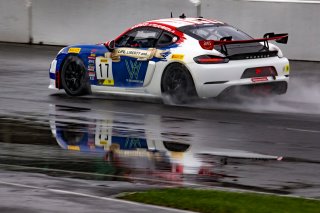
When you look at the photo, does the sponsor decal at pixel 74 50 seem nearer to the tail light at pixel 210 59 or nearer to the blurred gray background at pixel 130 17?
the tail light at pixel 210 59

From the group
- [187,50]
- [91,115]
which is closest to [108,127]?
[91,115]

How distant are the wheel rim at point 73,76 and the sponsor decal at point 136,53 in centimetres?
90

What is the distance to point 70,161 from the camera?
11.7 m

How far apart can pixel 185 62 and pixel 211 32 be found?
0.85 metres

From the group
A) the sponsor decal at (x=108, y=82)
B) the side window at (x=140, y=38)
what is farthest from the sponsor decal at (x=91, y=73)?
the side window at (x=140, y=38)

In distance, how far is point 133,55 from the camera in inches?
679

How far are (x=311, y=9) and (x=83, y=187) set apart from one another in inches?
640

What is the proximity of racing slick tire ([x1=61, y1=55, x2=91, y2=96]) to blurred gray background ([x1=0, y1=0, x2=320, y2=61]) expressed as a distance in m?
8.35

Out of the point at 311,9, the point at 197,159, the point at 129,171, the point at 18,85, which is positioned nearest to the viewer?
the point at 129,171

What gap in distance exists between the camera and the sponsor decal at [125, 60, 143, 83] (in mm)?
17188

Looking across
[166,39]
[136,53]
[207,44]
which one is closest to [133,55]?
[136,53]

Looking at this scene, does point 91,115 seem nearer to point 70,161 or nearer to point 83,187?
point 70,161

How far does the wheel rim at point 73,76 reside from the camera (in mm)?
18344

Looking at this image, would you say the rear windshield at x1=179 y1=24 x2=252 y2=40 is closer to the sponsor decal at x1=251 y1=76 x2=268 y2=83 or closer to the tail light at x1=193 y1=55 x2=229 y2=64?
the tail light at x1=193 y1=55 x2=229 y2=64
